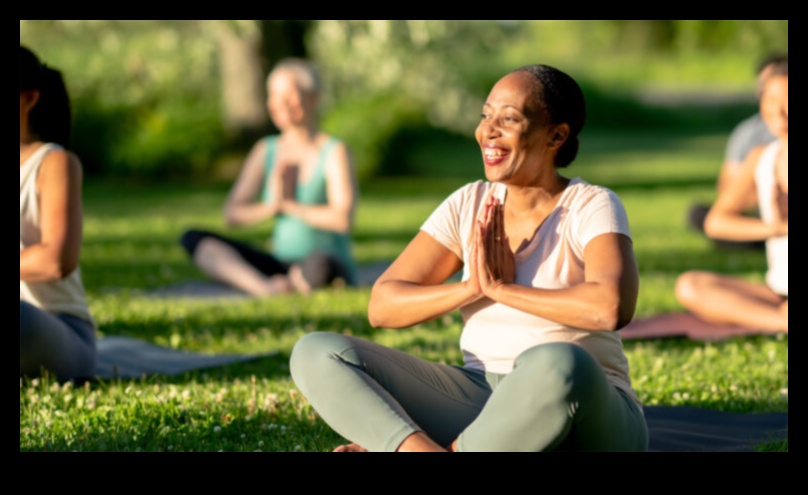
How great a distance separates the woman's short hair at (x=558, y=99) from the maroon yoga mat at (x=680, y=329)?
3.33 metres

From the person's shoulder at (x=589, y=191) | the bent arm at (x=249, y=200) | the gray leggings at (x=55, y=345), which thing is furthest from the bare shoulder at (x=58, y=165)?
the bent arm at (x=249, y=200)

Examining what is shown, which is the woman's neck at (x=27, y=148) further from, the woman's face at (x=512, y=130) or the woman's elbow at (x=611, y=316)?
the woman's elbow at (x=611, y=316)

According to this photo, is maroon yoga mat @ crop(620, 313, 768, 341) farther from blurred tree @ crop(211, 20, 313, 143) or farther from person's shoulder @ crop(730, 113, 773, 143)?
blurred tree @ crop(211, 20, 313, 143)

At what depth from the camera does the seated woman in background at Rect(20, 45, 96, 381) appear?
573 cm

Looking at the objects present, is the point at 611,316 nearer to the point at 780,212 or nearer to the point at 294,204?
the point at 780,212

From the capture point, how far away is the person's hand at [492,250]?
4273 millimetres

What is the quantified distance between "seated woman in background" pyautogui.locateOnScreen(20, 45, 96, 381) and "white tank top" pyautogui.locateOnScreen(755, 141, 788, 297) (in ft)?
13.4

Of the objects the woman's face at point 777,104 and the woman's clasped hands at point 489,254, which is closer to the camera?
the woman's clasped hands at point 489,254

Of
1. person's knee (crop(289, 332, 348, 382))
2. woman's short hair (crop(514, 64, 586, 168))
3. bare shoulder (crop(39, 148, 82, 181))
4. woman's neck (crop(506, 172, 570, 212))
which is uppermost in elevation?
woman's short hair (crop(514, 64, 586, 168))

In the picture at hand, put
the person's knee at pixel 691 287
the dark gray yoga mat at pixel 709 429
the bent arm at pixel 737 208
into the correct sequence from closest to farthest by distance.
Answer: the dark gray yoga mat at pixel 709 429, the bent arm at pixel 737 208, the person's knee at pixel 691 287

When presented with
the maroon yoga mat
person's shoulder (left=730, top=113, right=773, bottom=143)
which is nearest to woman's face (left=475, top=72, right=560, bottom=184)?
the maroon yoga mat

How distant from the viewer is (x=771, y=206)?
743 centimetres
